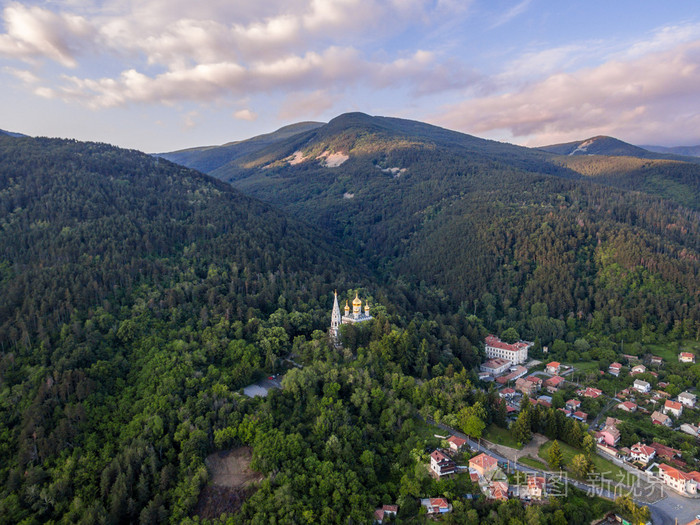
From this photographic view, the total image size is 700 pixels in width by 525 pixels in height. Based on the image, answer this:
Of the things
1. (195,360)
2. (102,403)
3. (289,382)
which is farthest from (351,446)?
(102,403)

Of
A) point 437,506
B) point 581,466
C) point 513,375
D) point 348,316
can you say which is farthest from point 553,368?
point 437,506

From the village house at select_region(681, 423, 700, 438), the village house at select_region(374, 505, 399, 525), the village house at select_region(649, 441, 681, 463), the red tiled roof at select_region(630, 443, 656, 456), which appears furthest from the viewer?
the village house at select_region(681, 423, 700, 438)

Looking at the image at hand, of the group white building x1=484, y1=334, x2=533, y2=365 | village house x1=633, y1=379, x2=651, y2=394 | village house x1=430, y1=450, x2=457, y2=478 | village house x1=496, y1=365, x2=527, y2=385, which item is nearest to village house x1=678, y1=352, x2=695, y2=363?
village house x1=633, y1=379, x2=651, y2=394

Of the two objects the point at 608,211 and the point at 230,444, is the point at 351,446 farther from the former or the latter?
the point at 608,211

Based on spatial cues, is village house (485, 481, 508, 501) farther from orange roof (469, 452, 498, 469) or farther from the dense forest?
orange roof (469, 452, 498, 469)

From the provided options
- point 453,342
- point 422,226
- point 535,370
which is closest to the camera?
point 453,342

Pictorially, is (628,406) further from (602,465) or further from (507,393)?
(602,465)
